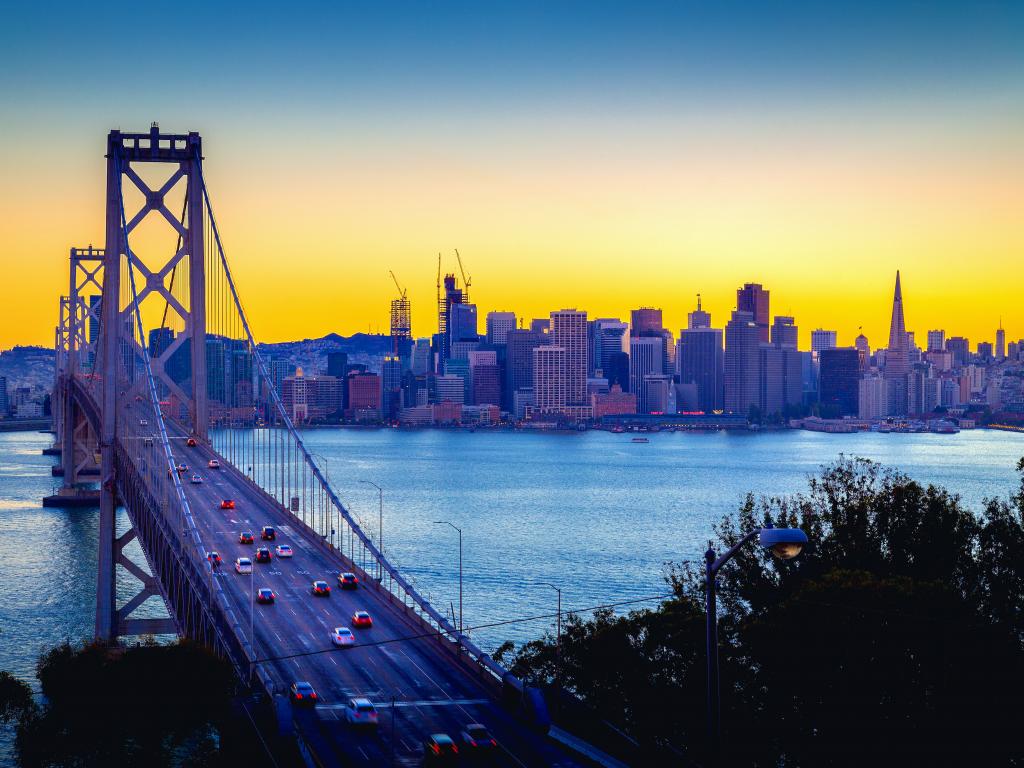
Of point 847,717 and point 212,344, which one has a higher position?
point 212,344

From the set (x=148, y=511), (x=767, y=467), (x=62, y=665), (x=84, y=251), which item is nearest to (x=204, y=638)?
(x=62, y=665)

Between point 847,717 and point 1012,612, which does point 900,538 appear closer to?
point 1012,612

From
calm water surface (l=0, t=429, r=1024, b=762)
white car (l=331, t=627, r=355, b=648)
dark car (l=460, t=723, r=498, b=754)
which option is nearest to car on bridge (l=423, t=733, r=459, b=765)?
dark car (l=460, t=723, r=498, b=754)

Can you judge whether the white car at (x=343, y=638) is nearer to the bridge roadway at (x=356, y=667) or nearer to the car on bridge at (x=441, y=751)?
the bridge roadway at (x=356, y=667)

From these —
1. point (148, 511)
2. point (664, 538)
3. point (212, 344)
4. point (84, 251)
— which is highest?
point (84, 251)

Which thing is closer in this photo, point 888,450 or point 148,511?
point 148,511

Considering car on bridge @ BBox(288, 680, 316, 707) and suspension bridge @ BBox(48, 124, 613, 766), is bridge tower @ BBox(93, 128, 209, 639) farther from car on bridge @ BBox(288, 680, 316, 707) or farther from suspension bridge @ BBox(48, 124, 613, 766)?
car on bridge @ BBox(288, 680, 316, 707)

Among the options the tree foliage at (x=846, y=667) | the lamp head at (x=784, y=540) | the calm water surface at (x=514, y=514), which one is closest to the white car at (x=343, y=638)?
the tree foliage at (x=846, y=667)
